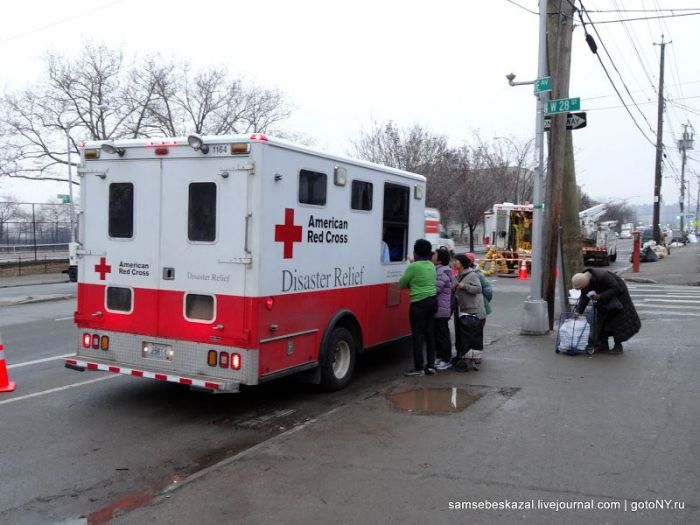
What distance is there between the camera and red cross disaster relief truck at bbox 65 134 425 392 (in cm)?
617

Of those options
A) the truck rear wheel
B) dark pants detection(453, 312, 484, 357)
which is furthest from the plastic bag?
the truck rear wheel

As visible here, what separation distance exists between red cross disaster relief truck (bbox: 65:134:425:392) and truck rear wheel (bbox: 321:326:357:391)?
14 mm

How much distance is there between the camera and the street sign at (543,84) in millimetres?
10602

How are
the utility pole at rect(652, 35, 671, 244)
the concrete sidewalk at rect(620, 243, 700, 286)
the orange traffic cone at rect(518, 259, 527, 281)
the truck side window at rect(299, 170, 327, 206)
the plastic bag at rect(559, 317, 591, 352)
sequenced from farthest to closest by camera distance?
the utility pole at rect(652, 35, 671, 244) < the orange traffic cone at rect(518, 259, 527, 281) < the concrete sidewalk at rect(620, 243, 700, 286) < the plastic bag at rect(559, 317, 591, 352) < the truck side window at rect(299, 170, 327, 206)

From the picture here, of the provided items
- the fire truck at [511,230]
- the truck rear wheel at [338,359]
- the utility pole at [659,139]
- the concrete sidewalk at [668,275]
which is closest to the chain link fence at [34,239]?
the fire truck at [511,230]

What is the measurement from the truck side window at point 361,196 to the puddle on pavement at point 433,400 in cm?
226

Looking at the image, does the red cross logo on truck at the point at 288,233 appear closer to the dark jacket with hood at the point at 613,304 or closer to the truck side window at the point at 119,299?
the truck side window at the point at 119,299

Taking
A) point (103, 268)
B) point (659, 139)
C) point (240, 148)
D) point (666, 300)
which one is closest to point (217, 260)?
point (240, 148)

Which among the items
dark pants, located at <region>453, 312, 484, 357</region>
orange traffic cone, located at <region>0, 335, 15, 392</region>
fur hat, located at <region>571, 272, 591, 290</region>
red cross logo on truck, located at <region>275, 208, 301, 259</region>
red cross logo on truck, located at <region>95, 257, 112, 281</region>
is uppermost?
red cross logo on truck, located at <region>275, 208, 301, 259</region>

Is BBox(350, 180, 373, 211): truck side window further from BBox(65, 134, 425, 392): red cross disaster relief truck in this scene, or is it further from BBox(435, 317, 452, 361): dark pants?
BBox(435, 317, 452, 361): dark pants

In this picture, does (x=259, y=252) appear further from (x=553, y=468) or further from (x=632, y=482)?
(x=632, y=482)

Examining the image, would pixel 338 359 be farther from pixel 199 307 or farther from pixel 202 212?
pixel 202 212

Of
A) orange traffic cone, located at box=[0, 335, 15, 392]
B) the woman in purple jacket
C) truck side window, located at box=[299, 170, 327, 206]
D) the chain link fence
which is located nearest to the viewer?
truck side window, located at box=[299, 170, 327, 206]

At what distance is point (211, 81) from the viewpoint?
1585 inches
